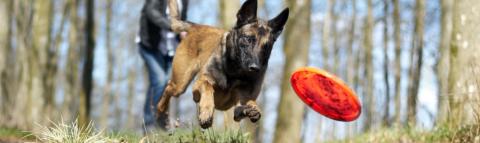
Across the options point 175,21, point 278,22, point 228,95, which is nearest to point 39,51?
point 175,21

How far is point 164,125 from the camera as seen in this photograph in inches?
292

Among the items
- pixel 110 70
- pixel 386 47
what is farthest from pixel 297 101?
pixel 110 70

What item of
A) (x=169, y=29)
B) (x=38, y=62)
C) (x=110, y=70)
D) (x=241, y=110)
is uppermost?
(x=169, y=29)

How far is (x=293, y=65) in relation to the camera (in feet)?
35.4

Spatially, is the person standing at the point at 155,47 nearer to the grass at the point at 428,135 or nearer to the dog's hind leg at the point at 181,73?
the dog's hind leg at the point at 181,73

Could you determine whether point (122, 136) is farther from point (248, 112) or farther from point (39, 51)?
point (39, 51)

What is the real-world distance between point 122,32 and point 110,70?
7.84 metres

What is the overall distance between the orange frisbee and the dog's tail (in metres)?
1.39

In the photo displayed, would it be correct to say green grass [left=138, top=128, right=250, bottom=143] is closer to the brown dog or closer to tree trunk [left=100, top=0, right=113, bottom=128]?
the brown dog

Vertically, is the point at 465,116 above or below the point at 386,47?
above

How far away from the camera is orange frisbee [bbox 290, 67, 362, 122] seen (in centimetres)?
680

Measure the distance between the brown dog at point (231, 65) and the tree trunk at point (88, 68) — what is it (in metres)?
7.42

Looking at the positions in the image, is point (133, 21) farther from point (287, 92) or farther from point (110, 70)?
point (287, 92)

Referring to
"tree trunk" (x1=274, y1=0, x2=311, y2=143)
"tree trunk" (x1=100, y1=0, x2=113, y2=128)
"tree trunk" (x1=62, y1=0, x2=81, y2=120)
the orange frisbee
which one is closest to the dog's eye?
the orange frisbee
